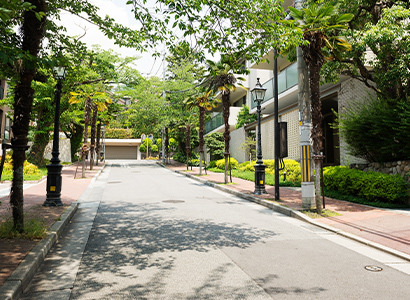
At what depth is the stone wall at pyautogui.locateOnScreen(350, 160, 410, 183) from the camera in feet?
32.2

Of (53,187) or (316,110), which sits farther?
(53,187)

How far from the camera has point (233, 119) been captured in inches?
1234

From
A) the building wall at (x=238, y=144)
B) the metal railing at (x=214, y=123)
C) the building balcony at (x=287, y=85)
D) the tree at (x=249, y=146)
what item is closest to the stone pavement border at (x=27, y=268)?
the building balcony at (x=287, y=85)

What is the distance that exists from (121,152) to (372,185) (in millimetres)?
56497

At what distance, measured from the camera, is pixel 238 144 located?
1148 inches

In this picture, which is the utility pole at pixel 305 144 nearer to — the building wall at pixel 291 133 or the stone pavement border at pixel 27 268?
the stone pavement border at pixel 27 268

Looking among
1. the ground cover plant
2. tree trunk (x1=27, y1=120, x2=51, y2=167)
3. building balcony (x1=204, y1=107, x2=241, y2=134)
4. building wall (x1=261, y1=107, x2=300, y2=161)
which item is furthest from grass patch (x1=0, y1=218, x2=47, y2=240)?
building balcony (x1=204, y1=107, x2=241, y2=134)

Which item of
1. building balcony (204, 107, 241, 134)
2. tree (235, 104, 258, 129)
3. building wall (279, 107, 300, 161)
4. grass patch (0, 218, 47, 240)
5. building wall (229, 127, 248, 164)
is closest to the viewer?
grass patch (0, 218, 47, 240)

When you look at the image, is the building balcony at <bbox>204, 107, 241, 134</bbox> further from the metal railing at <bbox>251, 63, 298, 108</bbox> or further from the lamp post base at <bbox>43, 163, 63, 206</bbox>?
the lamp post base at <bbox>43, 163, 63, 206</bbox>

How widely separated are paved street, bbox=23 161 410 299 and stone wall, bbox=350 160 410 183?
15.0 ft

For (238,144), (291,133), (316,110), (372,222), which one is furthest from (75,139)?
(372,222)

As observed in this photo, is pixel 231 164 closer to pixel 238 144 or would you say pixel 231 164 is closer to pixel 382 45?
pixel 238 144

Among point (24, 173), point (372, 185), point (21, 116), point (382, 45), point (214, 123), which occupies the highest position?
point (214, 123)

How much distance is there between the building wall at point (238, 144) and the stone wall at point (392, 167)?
1574 cm
